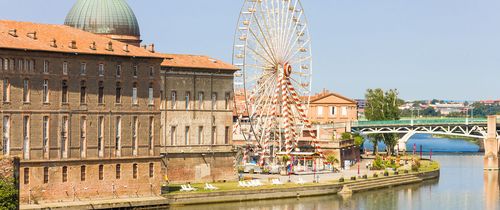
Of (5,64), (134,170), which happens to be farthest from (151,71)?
(5,64)

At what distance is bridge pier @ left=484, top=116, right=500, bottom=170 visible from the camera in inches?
6757

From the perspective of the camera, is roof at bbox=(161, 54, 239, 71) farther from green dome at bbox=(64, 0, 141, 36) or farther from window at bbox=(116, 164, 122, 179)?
window at bbox=(116, 164, 122, 179)

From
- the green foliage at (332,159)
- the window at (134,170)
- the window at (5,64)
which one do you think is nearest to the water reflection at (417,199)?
the window at (134,170)

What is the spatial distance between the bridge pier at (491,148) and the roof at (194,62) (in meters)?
60.6

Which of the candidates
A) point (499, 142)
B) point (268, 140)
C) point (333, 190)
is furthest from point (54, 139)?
point (499, 142)

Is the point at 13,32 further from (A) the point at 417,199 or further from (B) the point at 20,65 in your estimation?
(A) the point at 417,199

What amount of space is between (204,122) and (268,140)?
25483 mm

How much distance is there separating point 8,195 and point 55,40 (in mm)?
18127

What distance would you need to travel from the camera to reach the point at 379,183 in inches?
5187

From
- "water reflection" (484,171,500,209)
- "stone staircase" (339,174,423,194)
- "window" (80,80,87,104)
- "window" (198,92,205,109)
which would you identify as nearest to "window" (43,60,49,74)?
"window" (80,80,87,104)

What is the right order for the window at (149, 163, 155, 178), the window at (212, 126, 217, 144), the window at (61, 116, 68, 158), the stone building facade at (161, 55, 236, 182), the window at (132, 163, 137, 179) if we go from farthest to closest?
the window at (212, 126, 217, 144) → the stone building facade at (161, 55, 236, 182) → the window at (149, 163, 155, 178) → the window at (132, 163, 137, 179) → the window at (61, 116, 68, 158)

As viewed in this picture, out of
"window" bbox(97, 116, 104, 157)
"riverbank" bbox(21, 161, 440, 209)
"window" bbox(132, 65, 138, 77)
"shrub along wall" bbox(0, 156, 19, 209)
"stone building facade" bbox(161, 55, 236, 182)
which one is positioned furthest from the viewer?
"stone building facade" bbox(161, 55, 236, 182)

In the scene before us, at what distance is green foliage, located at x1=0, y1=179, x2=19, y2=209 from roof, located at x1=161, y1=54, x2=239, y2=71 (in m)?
33.4

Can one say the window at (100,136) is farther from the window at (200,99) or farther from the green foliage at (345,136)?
the green foliage at (345,136)
